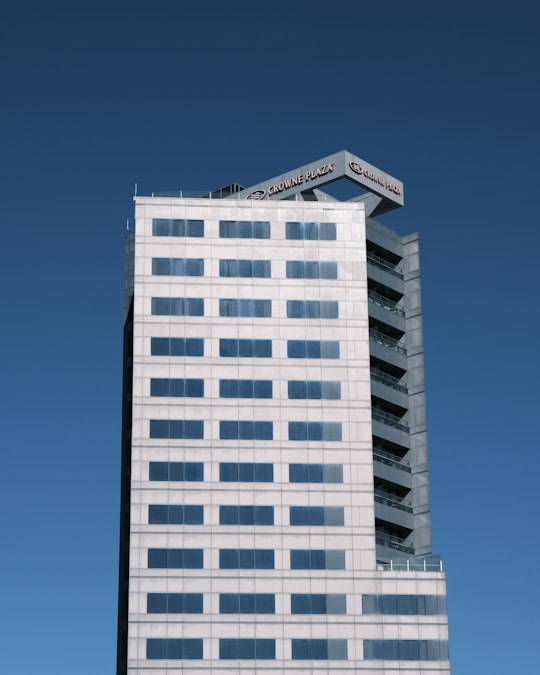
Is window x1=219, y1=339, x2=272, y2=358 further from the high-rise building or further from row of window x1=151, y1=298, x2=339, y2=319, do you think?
row of window x1=151, y1=298, x2=339, y2=319

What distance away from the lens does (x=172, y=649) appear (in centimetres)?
14150

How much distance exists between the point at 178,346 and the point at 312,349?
48.3 feet

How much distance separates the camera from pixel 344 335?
156 metres

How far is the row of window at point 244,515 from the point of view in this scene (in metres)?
146

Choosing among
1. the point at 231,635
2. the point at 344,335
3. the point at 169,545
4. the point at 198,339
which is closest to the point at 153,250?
the point at 198,339

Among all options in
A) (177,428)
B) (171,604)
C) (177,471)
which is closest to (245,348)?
(177,428)

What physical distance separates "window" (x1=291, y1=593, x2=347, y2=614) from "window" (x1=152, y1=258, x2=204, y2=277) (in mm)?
37147

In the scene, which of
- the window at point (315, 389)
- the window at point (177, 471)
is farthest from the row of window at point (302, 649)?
the window at point (315, 389)

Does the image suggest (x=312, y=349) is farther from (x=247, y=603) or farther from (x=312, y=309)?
(x=247, y=603)

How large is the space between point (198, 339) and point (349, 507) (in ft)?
80.2

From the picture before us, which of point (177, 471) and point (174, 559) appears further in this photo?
point (177, 471)

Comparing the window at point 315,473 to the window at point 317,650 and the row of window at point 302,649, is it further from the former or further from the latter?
the window at point 317,650

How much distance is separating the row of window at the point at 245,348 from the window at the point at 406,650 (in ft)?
103

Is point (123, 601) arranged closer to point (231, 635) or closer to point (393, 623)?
point (231, 635)
